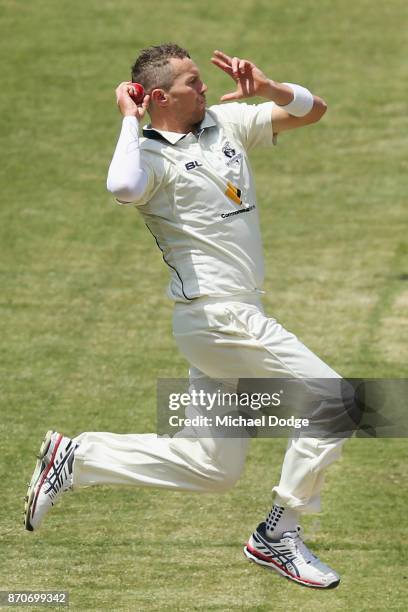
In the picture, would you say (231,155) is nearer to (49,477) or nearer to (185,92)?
(185,92)

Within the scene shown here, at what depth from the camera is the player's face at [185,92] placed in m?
6.78

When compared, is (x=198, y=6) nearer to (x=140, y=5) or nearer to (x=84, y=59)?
(x=140, y=5)

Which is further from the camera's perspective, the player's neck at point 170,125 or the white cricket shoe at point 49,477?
the white cricket shoe at point 49,477

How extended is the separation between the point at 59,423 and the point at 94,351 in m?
1.31

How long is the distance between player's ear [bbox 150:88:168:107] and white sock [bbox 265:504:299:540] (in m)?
2.24

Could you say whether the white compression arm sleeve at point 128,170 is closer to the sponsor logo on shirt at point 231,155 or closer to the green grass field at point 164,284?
the sponsor logo on shirt at point 231,155

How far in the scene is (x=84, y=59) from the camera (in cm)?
1639

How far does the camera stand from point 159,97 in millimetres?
6789

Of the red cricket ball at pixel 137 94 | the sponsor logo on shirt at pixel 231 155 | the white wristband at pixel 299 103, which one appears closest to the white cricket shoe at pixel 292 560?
the sponsor logo on shirt at pixel 231 155

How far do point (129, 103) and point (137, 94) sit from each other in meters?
0.15

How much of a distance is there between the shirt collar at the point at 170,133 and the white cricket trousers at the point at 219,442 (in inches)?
34.1

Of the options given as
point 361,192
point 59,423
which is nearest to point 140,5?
point 361,192

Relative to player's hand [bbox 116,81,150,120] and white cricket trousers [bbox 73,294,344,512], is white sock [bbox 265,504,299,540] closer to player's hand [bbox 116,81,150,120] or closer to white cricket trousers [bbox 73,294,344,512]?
white cricket trousers [bbox 73,294,344,512]

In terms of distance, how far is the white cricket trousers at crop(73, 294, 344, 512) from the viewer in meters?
6.55
